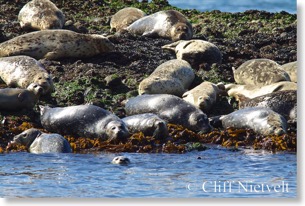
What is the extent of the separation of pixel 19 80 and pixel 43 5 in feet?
12.7

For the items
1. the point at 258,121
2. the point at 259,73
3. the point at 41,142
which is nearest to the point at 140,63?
the point at 259,73

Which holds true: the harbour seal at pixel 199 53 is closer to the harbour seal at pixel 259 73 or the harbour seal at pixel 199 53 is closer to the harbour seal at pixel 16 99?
the harbour seal at pixel 259 73

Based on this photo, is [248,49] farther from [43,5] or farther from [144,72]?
[43,5]

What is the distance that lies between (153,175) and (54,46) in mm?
5178

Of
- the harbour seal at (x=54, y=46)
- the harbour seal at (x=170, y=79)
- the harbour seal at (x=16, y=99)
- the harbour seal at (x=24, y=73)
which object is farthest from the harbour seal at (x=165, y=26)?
the harbour seal at (x=16, y=99)

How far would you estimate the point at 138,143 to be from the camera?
10.3 metres

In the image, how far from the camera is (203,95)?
11742 millimetres

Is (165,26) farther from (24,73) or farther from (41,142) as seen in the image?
(41,142)

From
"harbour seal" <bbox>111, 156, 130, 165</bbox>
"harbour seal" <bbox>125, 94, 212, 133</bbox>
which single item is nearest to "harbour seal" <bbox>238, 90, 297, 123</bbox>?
"harbour seal" <bbox>125, 94, 212, 133</bbox>

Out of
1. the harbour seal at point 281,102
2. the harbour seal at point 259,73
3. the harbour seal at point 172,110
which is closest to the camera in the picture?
the harbour seal at point 172,110

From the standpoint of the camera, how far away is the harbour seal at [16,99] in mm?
11156

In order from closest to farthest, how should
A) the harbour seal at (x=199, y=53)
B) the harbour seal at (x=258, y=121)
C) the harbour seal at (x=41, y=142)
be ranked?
the harbour seal at (x=41, y=142), the harbour seal at (x=258, y=121), the harbour seal at (x=199, y=53)

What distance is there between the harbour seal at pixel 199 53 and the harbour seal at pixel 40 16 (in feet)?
8.13

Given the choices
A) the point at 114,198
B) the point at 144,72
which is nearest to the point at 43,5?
the point at 144,72
